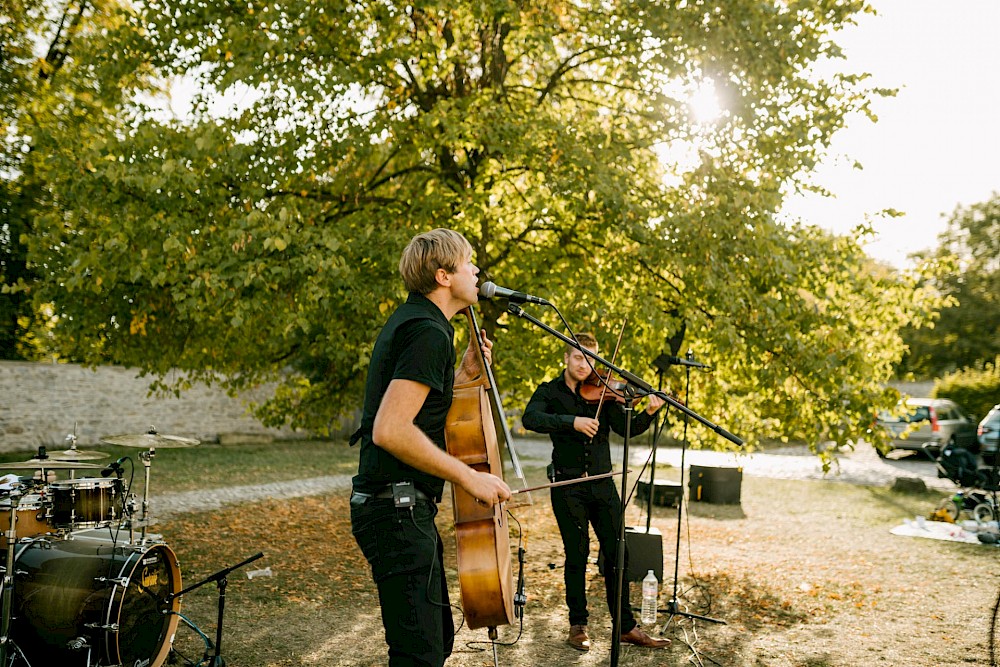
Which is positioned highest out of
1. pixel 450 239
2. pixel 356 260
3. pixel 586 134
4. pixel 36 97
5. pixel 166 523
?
pixel 36 97

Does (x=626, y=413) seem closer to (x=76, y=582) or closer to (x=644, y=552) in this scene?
(x=76, y=582)

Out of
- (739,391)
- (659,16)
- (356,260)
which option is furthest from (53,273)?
(739,391)

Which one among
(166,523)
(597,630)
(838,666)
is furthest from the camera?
(166,523)

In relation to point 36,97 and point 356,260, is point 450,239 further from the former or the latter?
point 36,97

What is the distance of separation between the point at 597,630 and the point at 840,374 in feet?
12.0

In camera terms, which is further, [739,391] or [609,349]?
[739,391]

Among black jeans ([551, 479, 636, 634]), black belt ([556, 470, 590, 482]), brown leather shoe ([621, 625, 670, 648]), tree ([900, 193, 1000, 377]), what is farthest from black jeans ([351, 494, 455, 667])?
tree ([900, 193, 1000, 377])

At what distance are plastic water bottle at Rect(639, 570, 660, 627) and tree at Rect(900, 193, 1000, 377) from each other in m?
30.8

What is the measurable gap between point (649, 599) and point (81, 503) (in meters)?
4.15

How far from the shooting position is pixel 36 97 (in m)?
15.5

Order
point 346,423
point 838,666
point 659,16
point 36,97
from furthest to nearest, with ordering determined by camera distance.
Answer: point 346,423 → point 36,97 → point 659,16 → point 838,666

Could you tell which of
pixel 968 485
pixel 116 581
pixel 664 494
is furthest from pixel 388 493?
pixel 968 485

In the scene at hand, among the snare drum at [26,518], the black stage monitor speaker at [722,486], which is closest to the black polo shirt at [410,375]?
→ the snare drum at [26,518]

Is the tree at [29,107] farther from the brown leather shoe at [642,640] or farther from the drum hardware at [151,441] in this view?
the brown leather shoe at [642,640]
